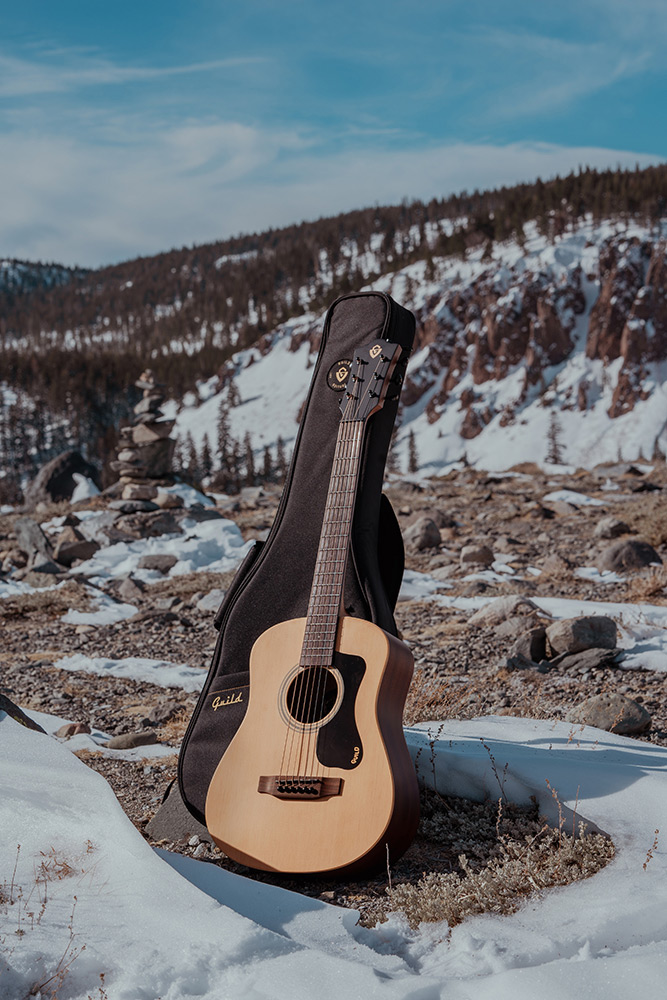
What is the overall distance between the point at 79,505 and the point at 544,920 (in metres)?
13.7

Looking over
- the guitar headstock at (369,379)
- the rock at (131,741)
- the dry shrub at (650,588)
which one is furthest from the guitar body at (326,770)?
the dry shrub at (650,588)

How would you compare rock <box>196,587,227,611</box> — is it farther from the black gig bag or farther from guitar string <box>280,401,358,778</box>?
guitar string <box>280,401,358,778</box>

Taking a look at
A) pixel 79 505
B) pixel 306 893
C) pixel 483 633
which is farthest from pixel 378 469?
pixel 79 505

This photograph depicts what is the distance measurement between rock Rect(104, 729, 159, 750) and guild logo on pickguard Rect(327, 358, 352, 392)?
2.26 metres

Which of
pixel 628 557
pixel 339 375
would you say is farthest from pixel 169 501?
pixel 339 375

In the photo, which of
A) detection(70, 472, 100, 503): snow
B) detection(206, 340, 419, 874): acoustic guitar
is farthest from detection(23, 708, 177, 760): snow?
detection(70, 472, 100, 503): snow

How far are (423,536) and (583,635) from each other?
16.6 ft

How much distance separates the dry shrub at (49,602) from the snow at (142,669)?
1926 millimetres

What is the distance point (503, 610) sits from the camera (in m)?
6.21

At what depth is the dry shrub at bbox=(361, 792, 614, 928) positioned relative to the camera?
7.06 ft

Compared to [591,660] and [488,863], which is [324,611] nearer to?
[488,863]

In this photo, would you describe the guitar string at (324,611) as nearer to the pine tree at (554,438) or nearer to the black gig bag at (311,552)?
the black gig bag at (311,552)

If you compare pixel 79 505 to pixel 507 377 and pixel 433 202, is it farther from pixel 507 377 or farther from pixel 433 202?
pixel 433 202

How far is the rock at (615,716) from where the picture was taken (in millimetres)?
3711
